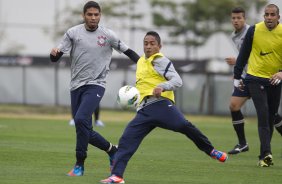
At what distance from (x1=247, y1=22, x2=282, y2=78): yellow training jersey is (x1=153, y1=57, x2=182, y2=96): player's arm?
106 inches

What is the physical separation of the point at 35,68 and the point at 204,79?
23.4 feet

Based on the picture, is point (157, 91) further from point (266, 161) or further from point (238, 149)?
point (238, 149)

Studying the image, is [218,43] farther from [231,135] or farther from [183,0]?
[231,135]

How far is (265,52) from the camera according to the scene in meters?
12.9

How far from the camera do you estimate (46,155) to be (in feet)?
45.5

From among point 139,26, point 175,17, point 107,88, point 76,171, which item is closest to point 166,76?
point 76,171

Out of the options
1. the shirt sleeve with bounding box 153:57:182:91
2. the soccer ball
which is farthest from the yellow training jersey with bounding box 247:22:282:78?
the soccer ball

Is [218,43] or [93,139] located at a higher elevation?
[93,139]

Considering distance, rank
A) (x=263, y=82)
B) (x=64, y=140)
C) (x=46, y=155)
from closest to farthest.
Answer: (x=263, y=82)
(x=46, y=155)
(x=64, y=140)

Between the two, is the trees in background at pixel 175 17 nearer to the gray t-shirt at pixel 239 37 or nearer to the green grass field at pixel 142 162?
the green grass field at pixel 142 162

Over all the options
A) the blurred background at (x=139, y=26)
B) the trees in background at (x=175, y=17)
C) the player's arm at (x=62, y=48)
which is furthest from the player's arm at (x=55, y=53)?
the trees in background at (x=175, y=17)

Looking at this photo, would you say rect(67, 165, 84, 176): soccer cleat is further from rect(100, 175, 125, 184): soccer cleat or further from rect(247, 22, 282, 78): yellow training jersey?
rect(247, 22, 282, 78): yellow training jersey

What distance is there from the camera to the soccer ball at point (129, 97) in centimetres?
1055

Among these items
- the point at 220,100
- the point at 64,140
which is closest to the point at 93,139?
Answer: the point at 64,140
